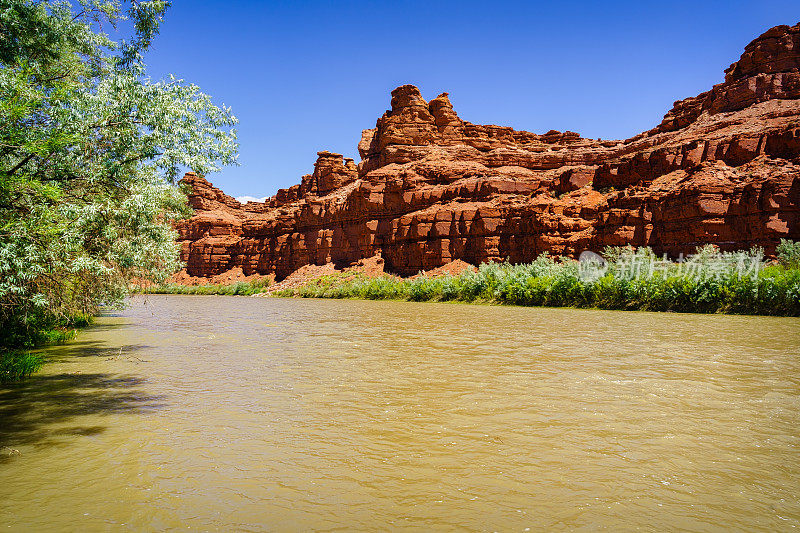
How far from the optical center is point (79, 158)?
6.71 m

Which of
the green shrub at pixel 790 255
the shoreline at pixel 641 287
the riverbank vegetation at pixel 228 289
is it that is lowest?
the riverbank vegetation at pixel 228 289

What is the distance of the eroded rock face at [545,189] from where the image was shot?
107 ft

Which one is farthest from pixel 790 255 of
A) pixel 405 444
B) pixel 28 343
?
pixel 28 343

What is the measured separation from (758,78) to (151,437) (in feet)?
184

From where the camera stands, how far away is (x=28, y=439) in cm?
464

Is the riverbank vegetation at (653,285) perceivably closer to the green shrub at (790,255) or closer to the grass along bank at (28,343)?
the green shrub at (790,255)

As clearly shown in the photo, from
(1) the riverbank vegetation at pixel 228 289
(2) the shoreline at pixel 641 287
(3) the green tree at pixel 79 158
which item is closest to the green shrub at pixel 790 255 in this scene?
(2) the shoreline at pixel 641 287

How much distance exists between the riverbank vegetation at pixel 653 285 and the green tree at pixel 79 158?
797 inches

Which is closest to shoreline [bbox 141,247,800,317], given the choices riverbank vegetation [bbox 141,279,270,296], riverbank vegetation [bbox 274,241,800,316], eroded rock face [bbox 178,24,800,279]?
riverbank vegetation [bbox 274,241,800,316]

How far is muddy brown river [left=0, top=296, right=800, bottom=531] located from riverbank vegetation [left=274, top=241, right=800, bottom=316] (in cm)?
1175

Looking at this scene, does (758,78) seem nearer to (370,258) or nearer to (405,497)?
(370,258)

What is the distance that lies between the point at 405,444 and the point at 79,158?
606 cm

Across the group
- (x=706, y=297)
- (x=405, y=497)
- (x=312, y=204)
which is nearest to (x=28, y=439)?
(x=405, y=497)

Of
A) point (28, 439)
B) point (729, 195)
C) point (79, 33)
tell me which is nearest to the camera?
point (28, 439)
